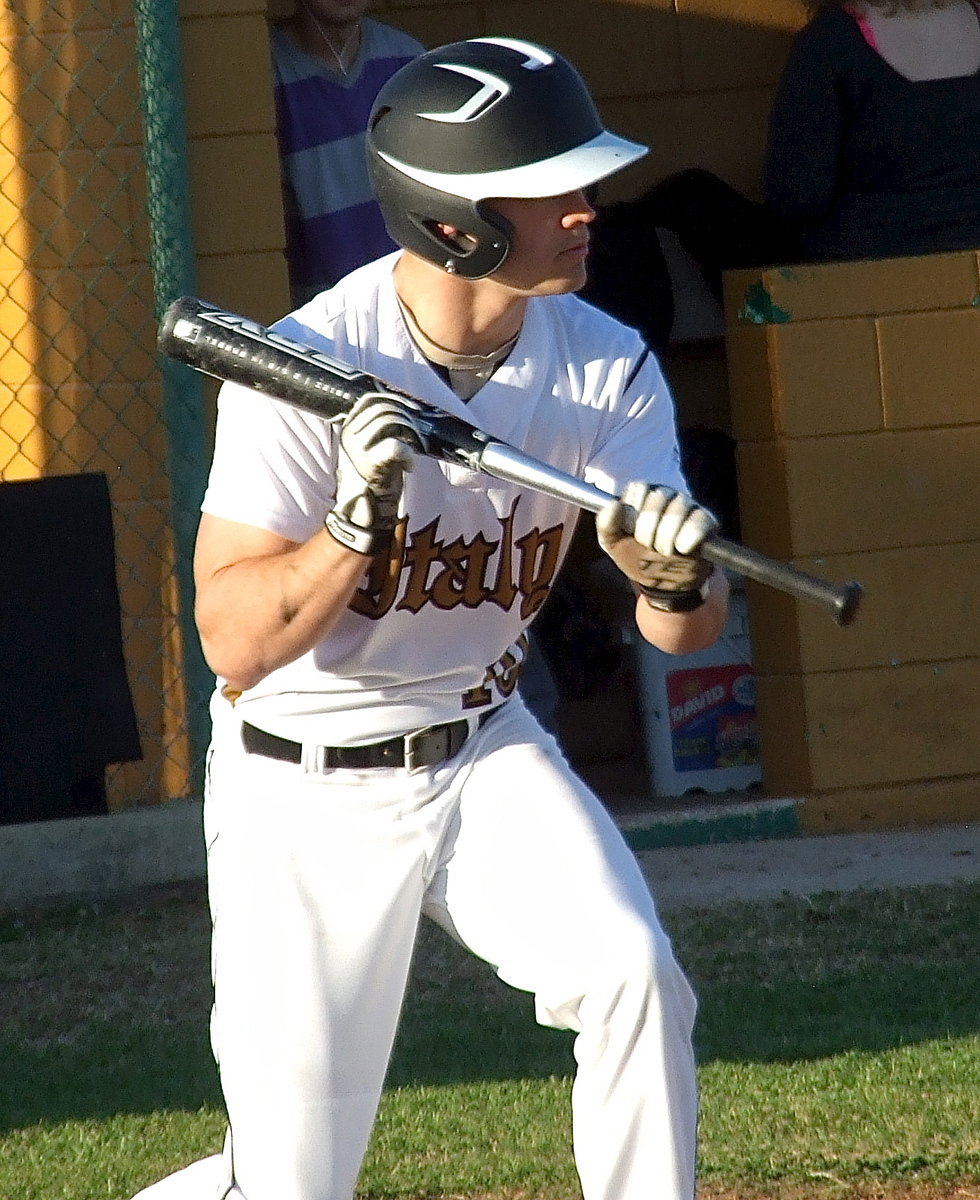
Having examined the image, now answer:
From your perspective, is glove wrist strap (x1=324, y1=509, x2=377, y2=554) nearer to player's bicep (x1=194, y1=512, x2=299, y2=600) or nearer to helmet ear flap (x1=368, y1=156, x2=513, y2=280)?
player's bicep (x1=194, y1=512, x2=299, y2=600)

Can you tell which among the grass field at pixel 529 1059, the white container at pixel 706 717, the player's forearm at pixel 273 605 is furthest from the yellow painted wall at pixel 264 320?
the player's forearm at pixel 273 605

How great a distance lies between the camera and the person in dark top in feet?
21.4

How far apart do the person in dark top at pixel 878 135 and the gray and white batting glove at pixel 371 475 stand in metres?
4.02

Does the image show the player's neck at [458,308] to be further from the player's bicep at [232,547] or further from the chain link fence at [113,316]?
the chain link fence at [113,316]

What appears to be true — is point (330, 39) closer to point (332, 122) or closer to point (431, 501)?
point (332, 122)

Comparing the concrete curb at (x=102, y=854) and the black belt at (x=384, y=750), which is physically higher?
the black belt at (x=384, y=750)

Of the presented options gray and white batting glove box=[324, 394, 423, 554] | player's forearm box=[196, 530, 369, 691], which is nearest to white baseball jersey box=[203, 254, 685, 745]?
player's forearm box=[196, 530, 369, 691]

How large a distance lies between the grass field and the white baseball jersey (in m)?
1.16

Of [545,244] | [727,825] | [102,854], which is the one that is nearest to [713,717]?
[727,825]

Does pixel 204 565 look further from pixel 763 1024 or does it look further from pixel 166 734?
pixel 166 734

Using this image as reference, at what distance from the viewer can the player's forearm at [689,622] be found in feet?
10.3

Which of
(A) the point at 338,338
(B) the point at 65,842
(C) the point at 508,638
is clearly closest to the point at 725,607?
(C) the point at 508,638

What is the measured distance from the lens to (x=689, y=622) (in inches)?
124

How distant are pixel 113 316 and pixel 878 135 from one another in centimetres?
242
